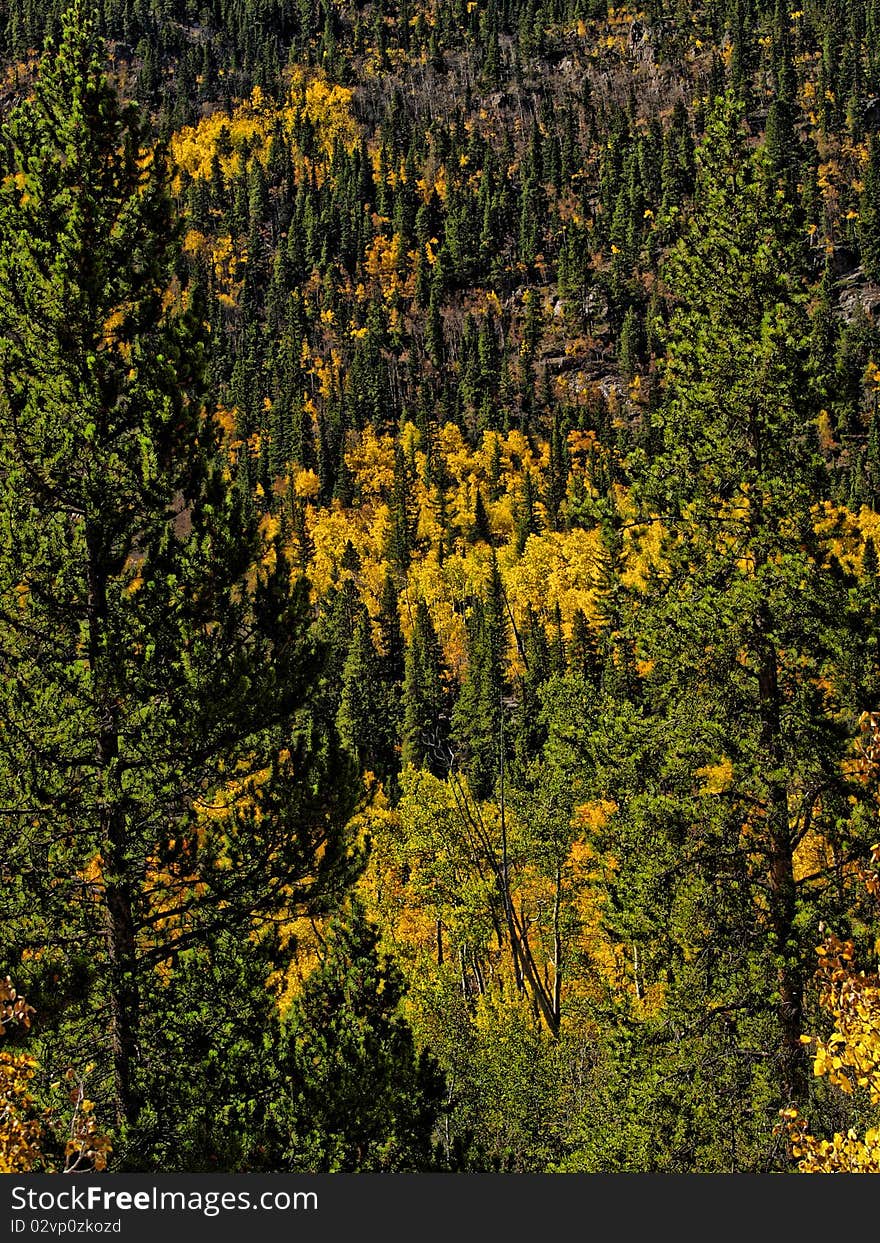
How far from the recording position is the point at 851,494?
111m

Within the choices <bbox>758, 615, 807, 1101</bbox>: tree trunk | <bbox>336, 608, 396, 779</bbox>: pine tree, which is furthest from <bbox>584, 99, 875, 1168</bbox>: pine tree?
<bbox>336, 608, 396, 779</bbox>: pine tree

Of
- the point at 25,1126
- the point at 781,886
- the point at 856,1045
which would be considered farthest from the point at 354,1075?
the point at 856,1045

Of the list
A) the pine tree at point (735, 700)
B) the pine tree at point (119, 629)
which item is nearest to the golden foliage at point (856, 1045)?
the pine tree at point (735, 700)

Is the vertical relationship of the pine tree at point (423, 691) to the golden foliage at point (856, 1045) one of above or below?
below

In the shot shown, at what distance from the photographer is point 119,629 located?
29.1 ft

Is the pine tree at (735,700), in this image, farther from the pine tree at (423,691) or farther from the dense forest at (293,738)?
the pine tree at (423,691)

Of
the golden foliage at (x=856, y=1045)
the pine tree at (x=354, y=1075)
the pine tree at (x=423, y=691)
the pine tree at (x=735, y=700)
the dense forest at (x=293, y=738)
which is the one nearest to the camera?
the golden foliage at (x=856, y=1045)

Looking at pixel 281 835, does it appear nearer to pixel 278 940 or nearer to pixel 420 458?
pixel 278 940

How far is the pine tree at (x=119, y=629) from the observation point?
8562 millimetres

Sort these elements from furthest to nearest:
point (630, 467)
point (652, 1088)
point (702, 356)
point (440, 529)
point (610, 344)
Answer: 1. point (610, 344)
2. point (440, 529)
3. point (630, 467)
4. point (702, 356)
5. point (652, 1088)

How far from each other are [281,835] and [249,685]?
149cm

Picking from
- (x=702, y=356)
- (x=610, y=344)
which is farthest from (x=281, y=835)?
(x=610, y=344)

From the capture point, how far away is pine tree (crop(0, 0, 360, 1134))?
856cm

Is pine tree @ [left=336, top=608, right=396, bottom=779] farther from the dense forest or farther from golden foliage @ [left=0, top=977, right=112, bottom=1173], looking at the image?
golden foliage @ [left=0, top=977, right=112, bottom=1173]
